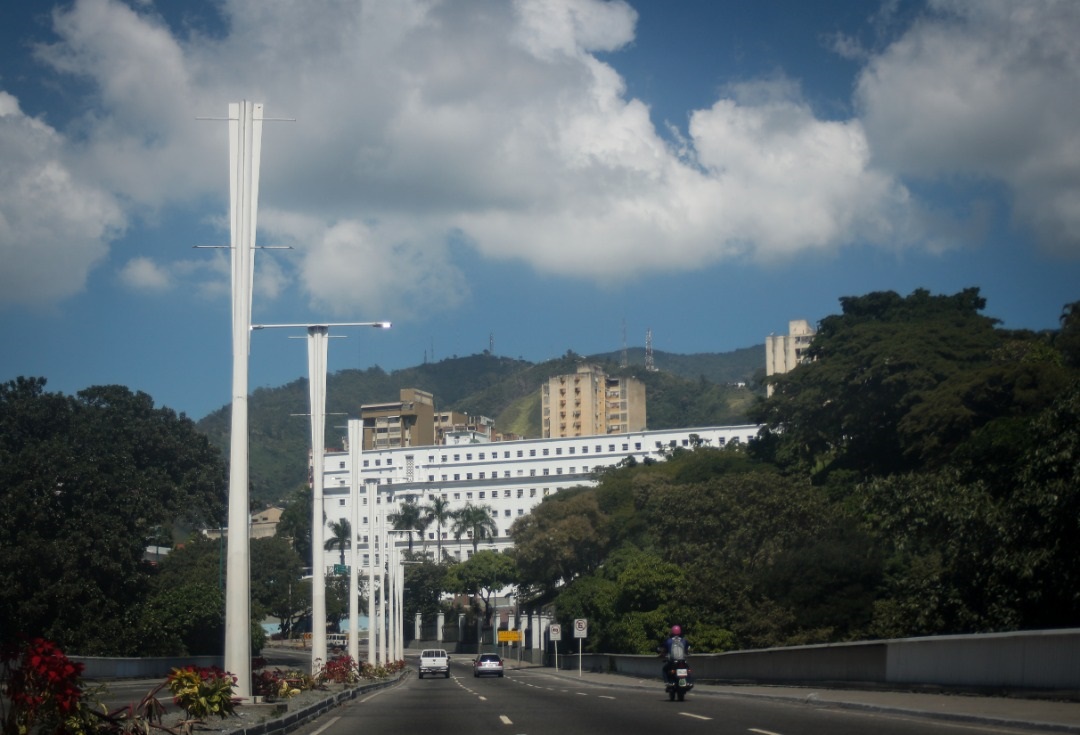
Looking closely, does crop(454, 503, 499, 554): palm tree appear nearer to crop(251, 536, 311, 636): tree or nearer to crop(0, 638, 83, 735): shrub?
crop(251, 536, 311, 636): tree

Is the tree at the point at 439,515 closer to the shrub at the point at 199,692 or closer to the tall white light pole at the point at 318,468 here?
the tall white light pole at the point at 318,468

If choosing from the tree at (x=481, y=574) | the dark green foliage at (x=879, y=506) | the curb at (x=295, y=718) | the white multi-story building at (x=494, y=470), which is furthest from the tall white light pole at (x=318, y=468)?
the white multi-story building at (x=494, y=470)

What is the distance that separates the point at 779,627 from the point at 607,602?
22.7 m

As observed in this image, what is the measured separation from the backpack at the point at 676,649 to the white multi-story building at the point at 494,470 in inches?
5059

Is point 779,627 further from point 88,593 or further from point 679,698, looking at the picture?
point 88,593

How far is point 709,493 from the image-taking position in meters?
56.1

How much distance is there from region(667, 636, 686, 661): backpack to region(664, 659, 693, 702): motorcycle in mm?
102

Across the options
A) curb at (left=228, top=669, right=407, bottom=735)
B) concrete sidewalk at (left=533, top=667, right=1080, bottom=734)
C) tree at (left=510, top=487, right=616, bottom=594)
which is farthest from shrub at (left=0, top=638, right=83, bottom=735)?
tree at (left=510, top=487, right=616, bottom=594)

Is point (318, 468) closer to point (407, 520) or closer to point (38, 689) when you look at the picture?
point (38, 689)

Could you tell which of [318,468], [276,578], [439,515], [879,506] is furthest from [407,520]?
[318,468]

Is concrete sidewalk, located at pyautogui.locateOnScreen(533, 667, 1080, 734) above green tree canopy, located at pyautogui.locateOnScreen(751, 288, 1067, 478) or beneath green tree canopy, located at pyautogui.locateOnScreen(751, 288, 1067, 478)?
beneath

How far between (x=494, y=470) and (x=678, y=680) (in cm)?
14059

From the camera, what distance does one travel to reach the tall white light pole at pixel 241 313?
19422 mm

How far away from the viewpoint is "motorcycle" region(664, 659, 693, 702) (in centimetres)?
2578
